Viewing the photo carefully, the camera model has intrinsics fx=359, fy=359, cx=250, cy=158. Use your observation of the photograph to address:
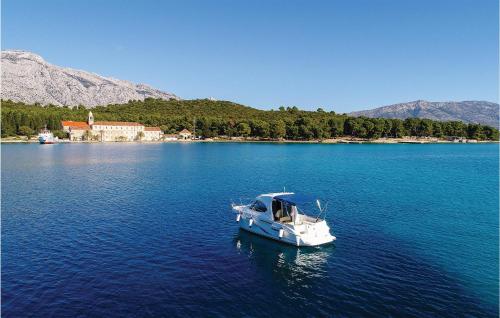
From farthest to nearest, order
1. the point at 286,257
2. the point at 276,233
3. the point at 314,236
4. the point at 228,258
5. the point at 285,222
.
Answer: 1. the point at 285,222
2. the point at 276,233
3. the point at 314,236
4. the point at 286,257
5. the point at 228,258

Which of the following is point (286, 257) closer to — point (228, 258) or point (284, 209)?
point (228, 258)

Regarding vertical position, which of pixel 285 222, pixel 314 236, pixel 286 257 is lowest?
pixel 286 257

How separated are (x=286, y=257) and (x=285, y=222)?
496cm

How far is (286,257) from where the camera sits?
33.7 m

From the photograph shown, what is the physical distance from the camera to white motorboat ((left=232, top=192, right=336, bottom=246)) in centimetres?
3566

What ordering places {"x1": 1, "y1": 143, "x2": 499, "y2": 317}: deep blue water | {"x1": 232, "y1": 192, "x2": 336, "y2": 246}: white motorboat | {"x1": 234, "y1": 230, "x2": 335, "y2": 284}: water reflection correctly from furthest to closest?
{"x1": 232, "y1": 192, "x2": 336, "y2": 246}: white motorboat → {"x1": 234, "y1": 230, "x2": 335, "y2": 284}: water reflection → {"x1": 1, "y1": 143, "x2": 499, "y2": 317}: deep blue water

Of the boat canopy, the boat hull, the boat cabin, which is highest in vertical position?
the boat canopy

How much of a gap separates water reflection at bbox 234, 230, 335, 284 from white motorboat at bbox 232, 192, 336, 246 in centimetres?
76

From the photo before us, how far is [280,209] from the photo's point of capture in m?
39.0

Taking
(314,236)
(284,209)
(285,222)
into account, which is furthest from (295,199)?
(314,236)

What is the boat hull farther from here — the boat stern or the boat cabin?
the boat cabin

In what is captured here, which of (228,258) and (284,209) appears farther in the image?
(284,209)

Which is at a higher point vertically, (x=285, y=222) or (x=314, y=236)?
(x=285, y=222)

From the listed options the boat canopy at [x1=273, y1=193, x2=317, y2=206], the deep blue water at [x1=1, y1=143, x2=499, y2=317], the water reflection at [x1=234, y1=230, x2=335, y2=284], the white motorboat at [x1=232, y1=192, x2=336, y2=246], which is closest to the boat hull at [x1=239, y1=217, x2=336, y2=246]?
the white motorboat at [x1=232, y1=192, x2=336, y2=246]
